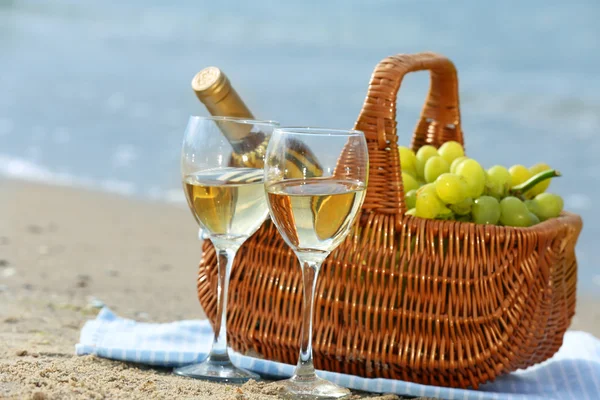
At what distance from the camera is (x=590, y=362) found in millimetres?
2402

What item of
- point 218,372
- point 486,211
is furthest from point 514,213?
point 218,372

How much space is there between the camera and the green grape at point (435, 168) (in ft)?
7.53

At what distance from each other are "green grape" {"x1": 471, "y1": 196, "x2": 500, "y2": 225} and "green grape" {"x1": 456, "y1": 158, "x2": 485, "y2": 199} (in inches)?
1.1

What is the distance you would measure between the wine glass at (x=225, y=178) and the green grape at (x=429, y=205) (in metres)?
0.47

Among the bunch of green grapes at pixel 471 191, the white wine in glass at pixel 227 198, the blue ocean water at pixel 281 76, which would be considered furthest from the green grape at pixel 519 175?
the blue ocean water at pixel 281 76

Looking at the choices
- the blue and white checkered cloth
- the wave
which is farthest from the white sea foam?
the blue and white checkered cloth

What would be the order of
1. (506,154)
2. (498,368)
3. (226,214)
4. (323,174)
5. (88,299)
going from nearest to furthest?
(323,174)
(226,214)
(498,368)
(88,299)
(506,154)

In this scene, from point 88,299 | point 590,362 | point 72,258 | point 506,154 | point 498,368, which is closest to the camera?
point 498,368

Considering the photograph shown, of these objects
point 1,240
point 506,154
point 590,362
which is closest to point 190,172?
point 590,362

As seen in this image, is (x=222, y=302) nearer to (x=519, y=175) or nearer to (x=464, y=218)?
(x=464, y=218)

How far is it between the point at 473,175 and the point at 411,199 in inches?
7.3

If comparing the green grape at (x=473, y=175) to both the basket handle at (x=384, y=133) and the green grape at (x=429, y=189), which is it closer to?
the green grape at (x=429, y=189)

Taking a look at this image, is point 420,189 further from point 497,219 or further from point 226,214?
point 226,214

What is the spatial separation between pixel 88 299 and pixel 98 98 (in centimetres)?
Result: 677
